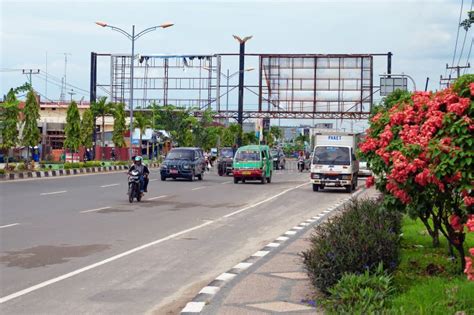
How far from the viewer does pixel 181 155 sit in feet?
124

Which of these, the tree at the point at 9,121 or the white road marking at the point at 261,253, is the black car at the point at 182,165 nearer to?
the tree at the point at 9,121

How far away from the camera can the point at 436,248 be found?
1159cm

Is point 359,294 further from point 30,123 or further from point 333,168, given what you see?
point 30,123

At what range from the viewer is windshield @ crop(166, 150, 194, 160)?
37.7 metres

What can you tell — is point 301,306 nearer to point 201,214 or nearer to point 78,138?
point 201,214

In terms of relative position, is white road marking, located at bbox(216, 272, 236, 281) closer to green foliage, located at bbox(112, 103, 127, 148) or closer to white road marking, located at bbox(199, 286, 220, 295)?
white road marking, located at bbox(199, 286, 220, 295)

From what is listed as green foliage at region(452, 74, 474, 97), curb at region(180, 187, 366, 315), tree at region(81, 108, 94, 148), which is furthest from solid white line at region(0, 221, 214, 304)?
tree at region(81, 108, 94, 148)

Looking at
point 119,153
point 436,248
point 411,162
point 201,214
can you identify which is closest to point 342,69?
point 119,153

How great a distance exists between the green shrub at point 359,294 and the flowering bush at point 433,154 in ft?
3.61

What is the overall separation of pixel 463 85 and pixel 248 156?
1180 inches

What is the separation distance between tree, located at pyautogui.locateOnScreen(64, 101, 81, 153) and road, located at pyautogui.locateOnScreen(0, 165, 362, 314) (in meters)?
25.2

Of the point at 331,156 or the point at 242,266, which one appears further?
the point at 331,156

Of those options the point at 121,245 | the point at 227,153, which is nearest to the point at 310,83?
the point at 227,153

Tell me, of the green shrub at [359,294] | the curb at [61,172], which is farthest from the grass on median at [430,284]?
the curb at [61,172]
